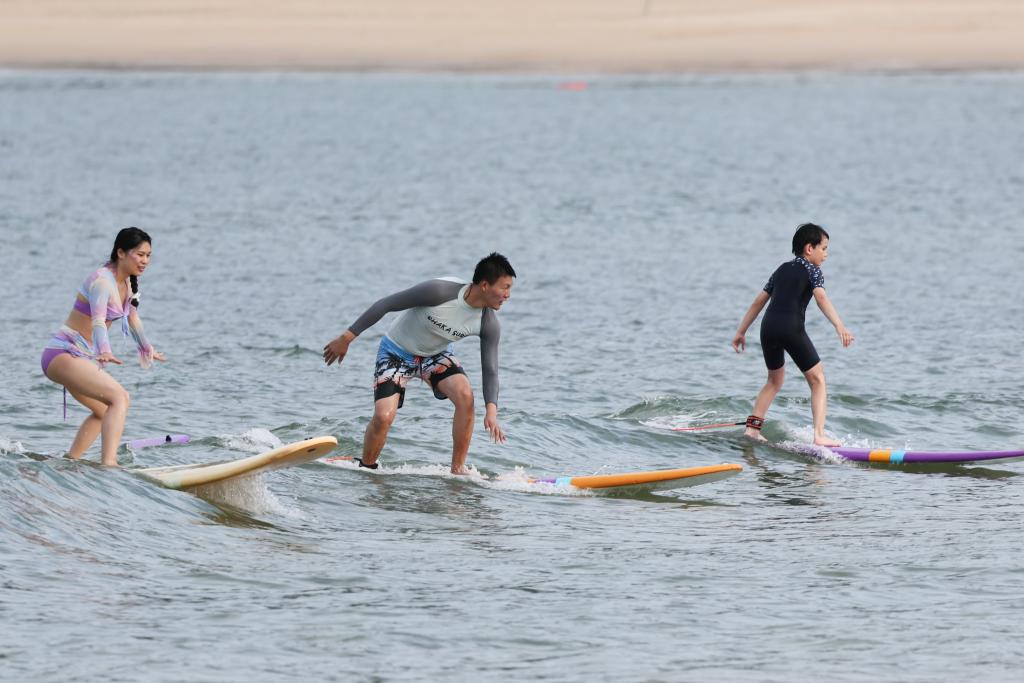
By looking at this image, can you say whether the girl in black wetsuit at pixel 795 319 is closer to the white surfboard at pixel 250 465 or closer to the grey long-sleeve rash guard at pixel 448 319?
the grey long-sleeve rash guard at pixel 448 319

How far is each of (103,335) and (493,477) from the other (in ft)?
12.8

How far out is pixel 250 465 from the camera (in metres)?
12.2

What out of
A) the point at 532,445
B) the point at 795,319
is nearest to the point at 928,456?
the point at 795,319

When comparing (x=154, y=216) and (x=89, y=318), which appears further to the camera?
(x=154, y=216)

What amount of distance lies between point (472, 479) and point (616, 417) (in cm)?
399

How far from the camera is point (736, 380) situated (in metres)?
20.3

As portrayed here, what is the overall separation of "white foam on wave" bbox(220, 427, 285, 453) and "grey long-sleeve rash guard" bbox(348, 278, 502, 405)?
276 cm

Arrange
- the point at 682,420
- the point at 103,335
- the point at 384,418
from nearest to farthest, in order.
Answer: the point at 103,335 < the point at 384,418 < the point at 682,420

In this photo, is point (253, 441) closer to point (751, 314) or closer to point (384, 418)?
point (384, 418)

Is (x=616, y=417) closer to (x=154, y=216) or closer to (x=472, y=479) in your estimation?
(x=472, y=479)

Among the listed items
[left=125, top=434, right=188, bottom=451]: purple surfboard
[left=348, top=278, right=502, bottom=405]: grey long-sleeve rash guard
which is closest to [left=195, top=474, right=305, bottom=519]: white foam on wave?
[left=348, top=278, right=502, bottom=405]: grey long-sleeve rash guard

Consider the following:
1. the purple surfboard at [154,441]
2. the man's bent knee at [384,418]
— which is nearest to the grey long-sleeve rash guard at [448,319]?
the man's bent knee at [384,418]

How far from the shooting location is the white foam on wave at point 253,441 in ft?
49.5

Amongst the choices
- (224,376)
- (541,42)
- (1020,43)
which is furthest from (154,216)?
(1020,43)
